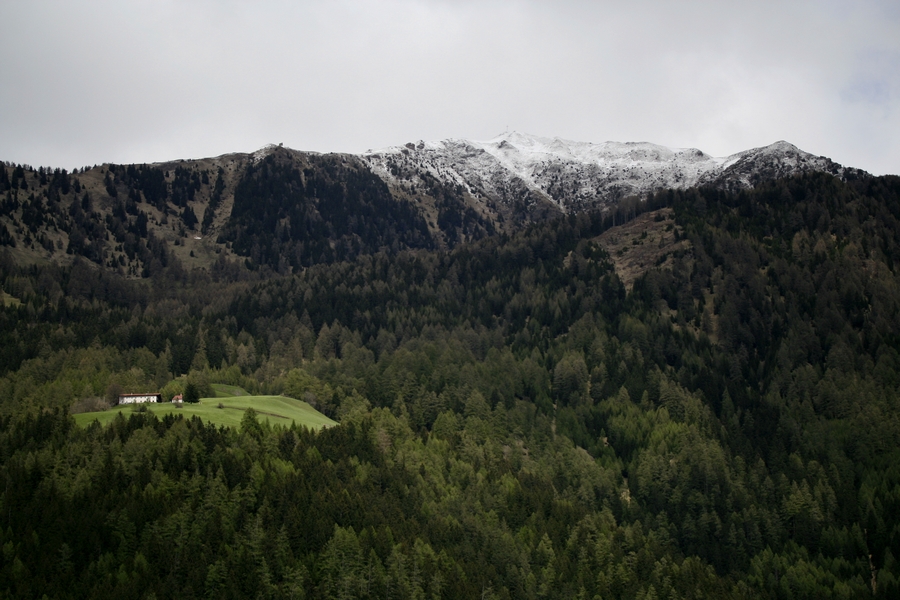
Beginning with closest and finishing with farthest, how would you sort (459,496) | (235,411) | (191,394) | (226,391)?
(459,496)
(235,411)
(191,394)
(226,391)

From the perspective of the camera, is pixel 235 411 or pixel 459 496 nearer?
pixel 459 496

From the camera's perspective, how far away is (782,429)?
608 ft

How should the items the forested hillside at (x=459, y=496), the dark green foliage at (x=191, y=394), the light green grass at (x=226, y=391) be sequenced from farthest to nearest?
the light green grass at (x=226, y=391)
the dark green foliage at (x=191, y=394)
the forested hillside at (x=459, y=496)

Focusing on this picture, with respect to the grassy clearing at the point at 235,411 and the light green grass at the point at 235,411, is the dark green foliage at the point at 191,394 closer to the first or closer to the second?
the light green grass at the point at 235,411

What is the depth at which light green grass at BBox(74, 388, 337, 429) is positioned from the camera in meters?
144

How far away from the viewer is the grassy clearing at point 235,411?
144 metres

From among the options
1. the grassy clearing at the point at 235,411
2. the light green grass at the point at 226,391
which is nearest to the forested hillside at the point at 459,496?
the grassy clearing at the point at 235,411

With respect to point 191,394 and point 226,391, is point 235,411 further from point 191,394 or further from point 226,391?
point 226,391

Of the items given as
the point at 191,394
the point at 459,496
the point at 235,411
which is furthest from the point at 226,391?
the point at 459,496

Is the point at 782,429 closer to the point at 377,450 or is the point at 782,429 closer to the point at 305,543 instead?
the point at 377,450

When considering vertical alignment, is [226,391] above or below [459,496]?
above

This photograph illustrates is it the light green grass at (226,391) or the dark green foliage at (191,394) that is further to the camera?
Result: the light green grass at (226,391)

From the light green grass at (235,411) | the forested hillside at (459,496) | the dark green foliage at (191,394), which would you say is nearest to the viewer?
the forested hillside at (459,496)

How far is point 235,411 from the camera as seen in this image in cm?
15638
